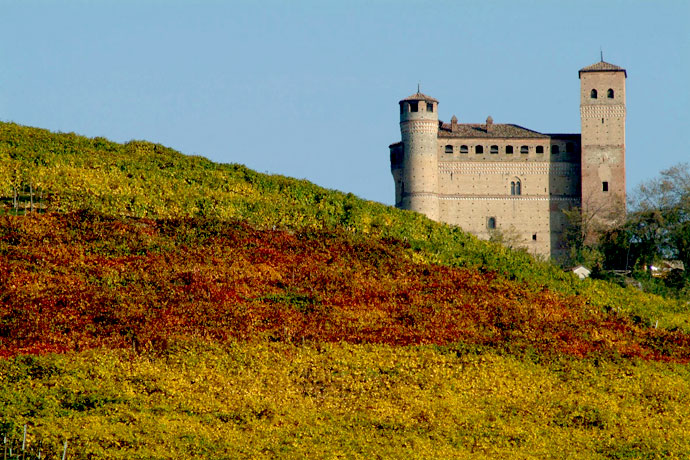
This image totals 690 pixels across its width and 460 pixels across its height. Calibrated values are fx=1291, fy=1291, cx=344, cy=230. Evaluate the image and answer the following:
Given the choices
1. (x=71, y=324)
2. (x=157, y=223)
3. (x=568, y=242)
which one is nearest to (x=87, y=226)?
(x=157, y=223)

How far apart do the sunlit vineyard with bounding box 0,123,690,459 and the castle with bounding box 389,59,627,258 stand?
63868 mm

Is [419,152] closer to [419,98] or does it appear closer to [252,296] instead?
[419,98]

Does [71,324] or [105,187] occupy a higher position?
[105,187]

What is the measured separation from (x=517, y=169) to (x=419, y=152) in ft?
28.6

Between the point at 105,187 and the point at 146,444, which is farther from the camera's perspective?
the point at 105,187

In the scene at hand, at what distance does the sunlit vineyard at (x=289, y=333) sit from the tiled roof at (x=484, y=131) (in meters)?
66.9

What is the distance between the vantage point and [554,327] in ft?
94.5

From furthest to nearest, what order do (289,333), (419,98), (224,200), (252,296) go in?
(419,98) < (224,200) < (252,296) < (289,333)

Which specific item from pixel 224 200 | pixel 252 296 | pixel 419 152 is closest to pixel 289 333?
pixel 252 296

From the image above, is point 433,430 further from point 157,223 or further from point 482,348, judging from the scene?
point 157,223

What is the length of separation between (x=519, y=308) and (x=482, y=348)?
3669 mm

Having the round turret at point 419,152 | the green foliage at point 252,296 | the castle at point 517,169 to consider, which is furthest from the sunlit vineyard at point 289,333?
the castle at point 517,169

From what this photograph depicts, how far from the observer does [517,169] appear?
104m

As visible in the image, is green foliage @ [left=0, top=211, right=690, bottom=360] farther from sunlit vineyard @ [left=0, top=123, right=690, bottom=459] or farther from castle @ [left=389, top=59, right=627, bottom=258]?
castle @ [left=389, top=59, right=627, bottom=258]
